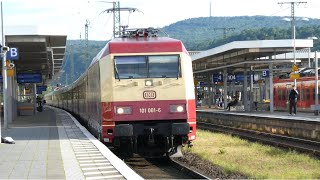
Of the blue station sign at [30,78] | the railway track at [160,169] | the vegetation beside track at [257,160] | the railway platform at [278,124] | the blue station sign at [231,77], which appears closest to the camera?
the vegetation beside track at [257,160]

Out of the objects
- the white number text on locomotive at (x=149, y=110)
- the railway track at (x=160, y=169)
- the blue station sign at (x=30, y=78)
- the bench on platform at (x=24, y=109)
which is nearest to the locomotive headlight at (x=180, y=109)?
the white number text on locomotive at (x=149, y=110)

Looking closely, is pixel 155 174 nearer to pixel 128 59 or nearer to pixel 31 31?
pixel 128 59

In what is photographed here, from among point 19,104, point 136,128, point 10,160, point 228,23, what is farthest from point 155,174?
point 228,23

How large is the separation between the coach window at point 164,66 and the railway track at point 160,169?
240 centimetres

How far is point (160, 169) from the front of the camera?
14539 millimetres

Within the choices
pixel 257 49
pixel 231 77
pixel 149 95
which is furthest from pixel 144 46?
pixel 231 77

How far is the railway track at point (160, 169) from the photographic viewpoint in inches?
512

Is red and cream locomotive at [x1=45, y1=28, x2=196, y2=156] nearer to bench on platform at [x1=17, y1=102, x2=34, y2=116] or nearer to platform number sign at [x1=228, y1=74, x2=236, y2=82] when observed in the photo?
bench on platform at [x1=17, y1=102, x2=34, y2=116]

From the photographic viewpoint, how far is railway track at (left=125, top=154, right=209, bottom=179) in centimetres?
1299

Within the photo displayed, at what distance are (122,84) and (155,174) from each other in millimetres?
2587

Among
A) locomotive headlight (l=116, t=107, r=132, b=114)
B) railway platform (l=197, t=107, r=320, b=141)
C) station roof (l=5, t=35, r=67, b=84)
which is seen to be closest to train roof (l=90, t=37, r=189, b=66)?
locomotive headlight (l=116, t=107, r=132, b=114)

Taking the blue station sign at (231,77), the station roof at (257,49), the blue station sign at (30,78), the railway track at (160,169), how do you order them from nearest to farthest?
1. the railway track at (160,169)
2. the station roof at (257,49)
3. the blue station sign at (30,78)
4. the blue station sign at (231,77)

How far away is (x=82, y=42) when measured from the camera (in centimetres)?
9075

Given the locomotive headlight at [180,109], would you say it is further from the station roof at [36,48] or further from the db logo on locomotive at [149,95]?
the station roof at [36,48]
